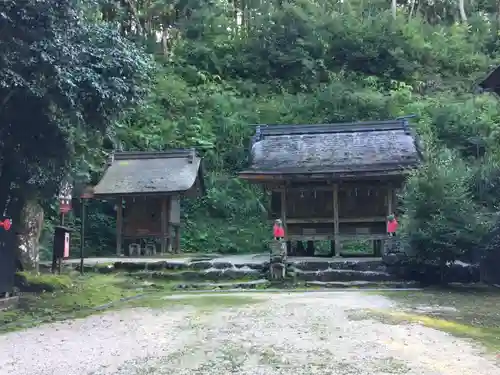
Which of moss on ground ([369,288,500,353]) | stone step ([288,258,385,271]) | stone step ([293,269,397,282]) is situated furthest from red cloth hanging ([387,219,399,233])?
moss on ground ([369,288,500,353])

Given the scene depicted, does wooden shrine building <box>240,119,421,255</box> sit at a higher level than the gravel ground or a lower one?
higher

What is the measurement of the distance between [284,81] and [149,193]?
17066 mm

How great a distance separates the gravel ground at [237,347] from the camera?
5.74 metres

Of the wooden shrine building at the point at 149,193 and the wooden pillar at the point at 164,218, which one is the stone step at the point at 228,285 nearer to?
the wooden shrine building at the point at 149,193

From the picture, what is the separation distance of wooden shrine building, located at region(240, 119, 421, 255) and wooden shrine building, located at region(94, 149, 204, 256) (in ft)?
11.8

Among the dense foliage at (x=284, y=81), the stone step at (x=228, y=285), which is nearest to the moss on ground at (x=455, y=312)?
the dense foliage at (x=284, y=81)

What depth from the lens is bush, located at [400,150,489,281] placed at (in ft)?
39.5

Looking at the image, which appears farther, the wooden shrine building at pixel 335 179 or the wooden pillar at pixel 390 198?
the wooden pillar at pixel 390 198

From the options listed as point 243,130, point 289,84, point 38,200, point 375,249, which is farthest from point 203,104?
point 38,200

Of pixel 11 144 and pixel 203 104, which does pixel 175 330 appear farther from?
pixel 203 104

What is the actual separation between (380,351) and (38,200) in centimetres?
843

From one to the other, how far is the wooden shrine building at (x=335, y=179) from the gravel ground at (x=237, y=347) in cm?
759

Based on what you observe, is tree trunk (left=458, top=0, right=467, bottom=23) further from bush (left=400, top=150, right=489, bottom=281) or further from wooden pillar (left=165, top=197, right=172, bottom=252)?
bush (left=400, top=150, right=489, bottom=281)

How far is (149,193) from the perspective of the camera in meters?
19.4
